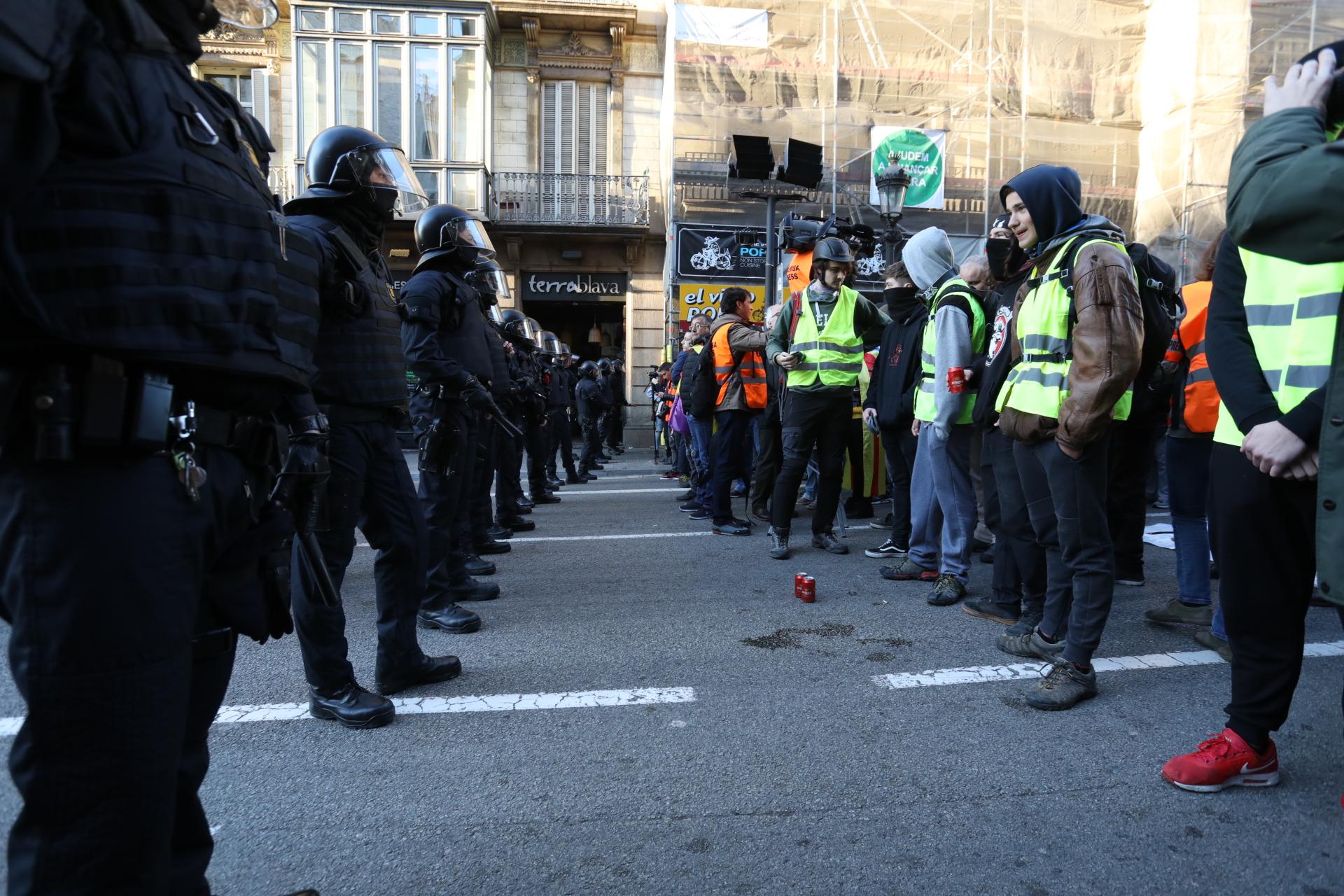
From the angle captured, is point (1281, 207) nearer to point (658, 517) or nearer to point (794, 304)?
point (794, 304)

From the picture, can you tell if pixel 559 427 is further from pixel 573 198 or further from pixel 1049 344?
pixel 1049 344

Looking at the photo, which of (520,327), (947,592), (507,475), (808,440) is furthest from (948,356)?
(520,327)

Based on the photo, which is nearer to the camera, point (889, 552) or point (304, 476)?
point (304, 476)

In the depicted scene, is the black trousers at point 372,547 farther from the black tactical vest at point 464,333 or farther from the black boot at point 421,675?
the black tactical vest at point 464,333

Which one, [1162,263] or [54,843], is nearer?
[54,843]

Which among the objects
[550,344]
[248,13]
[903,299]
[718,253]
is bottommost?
[550,344]

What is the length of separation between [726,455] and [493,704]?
13.2 ft

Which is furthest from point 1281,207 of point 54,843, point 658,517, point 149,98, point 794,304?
point 658,517

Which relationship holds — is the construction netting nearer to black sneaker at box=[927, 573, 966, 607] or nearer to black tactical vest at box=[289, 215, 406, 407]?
black sneaker at box=[927, 573, 966, 607]

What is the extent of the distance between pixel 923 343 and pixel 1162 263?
4.21ft

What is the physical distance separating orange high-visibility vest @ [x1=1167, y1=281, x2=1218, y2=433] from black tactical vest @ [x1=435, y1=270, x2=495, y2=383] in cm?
364

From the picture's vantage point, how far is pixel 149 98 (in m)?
1.34

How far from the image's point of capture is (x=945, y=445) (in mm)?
4871

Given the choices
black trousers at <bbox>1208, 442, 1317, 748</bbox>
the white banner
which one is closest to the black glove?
black trousers at <bbox>1208, 442, 1317, 748</bbox>
